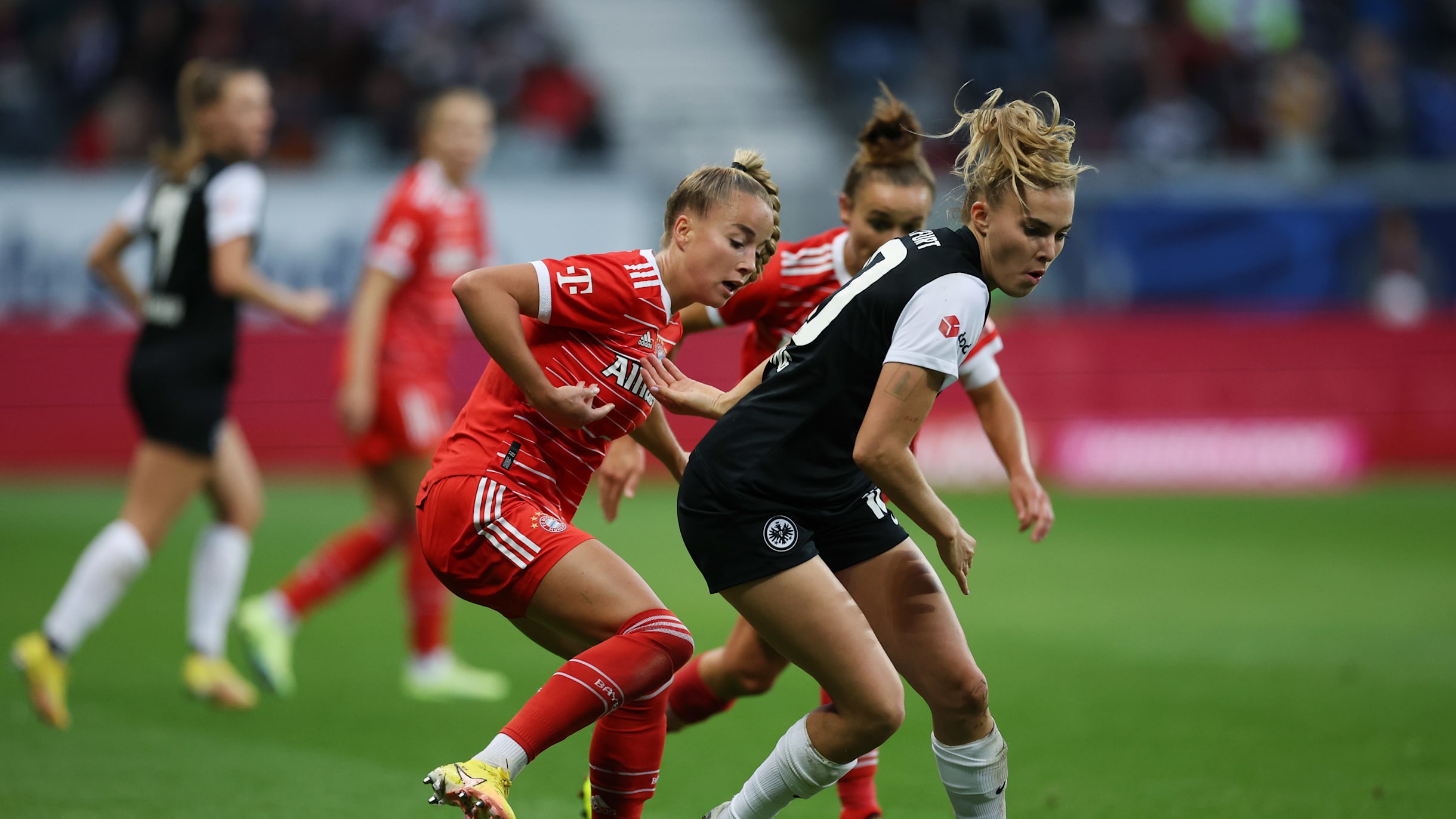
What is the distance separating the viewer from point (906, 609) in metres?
3.93

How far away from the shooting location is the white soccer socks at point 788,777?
A: 3771 millimetres

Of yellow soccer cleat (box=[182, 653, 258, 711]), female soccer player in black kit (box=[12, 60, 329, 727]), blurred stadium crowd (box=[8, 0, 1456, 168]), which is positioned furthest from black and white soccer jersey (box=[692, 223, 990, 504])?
blurred stadium crowd (box=[8, 0, 1456, 168])

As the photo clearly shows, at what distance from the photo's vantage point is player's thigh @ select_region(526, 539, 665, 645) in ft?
12.3

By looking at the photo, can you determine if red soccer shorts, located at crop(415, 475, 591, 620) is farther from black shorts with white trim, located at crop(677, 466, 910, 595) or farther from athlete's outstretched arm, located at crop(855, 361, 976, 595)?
athlete's outstretched arm, located at crop(855, 361, 976, 595)

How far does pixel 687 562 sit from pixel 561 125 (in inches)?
329

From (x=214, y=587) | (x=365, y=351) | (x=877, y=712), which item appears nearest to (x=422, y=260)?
(x=365, y=351)

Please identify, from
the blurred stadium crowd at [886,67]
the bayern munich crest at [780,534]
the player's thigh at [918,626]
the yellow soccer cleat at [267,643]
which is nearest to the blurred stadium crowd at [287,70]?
the blurred stadium crowd at [886,67]

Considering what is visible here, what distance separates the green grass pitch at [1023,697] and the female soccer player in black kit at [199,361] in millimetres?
474

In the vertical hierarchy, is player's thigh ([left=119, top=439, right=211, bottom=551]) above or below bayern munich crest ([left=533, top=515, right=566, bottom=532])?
below

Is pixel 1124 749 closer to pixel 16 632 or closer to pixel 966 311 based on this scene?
pixel 966 311

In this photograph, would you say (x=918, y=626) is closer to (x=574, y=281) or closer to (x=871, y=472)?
(x=871, y=472)

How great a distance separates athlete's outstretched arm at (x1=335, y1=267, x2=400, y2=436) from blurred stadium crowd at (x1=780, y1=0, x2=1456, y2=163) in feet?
37.0

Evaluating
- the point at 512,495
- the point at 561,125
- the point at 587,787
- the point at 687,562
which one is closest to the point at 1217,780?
the point at 587,787

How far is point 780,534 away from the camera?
3.71 meters
